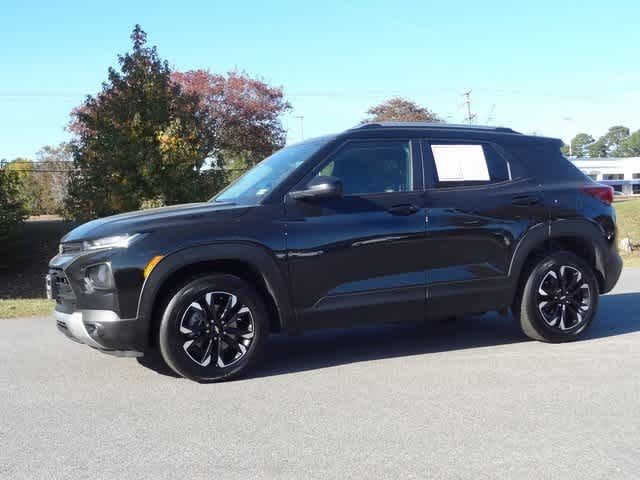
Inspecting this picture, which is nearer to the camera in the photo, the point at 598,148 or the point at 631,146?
the point at 631,146

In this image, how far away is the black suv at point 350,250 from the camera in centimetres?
540

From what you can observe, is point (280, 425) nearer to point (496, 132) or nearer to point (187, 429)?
point (187, 429)

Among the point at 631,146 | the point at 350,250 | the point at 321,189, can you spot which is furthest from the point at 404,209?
the point at 631,146

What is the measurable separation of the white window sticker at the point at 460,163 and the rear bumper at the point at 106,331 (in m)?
2.89

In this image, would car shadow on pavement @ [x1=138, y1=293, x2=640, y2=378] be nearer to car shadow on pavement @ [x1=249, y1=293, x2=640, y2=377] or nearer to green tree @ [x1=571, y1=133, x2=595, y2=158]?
car shadow on pavement @ [x1=249, y1=293, x2=640, y2=377]

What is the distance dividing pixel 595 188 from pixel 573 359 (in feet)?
5.74

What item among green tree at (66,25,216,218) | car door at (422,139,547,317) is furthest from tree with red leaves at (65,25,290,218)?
car door at (422,139,547,317)

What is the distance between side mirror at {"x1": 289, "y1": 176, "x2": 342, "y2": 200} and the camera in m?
5.64

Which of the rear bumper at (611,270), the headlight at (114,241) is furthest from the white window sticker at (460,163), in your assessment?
the headlight at (114,241)

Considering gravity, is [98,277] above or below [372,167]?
below

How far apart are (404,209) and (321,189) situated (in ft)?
2.65

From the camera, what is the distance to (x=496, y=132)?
6.81 m

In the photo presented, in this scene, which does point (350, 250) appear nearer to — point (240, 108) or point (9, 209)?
point (9, 209)

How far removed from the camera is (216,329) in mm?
5527
